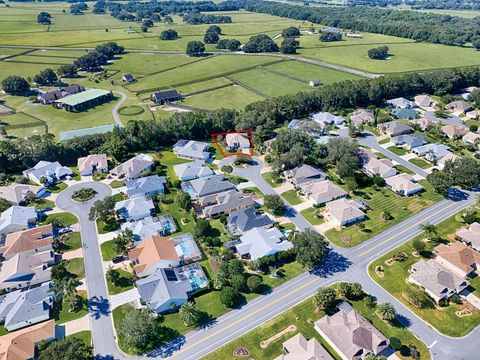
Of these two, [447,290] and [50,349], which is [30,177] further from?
[447,290]

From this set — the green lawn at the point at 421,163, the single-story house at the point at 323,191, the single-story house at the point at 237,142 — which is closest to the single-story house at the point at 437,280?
the single-story house at the point at 323,191

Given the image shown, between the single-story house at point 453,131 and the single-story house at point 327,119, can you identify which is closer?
the single-story house at point 453,131

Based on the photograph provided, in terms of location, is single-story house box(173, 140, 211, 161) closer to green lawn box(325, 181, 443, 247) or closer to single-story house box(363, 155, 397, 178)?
green lawn box(325, 181, 443, 247)

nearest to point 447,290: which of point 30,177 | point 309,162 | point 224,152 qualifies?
point 309,162

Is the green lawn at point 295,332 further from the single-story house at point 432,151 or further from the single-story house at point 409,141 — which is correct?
the single-story house at point 409,141

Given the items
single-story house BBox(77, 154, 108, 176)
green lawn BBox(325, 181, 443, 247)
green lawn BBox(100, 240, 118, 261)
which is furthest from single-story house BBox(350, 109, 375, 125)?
green lawn BBox(100, 240, 118, 261)

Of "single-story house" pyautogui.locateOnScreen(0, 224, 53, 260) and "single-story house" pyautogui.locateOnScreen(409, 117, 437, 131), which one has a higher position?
"single-story house" pyautogui.locateOnScreen(409, 117, 437, 131)

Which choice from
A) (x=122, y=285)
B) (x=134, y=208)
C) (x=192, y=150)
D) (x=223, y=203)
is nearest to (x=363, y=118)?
(x=192, y=150)
